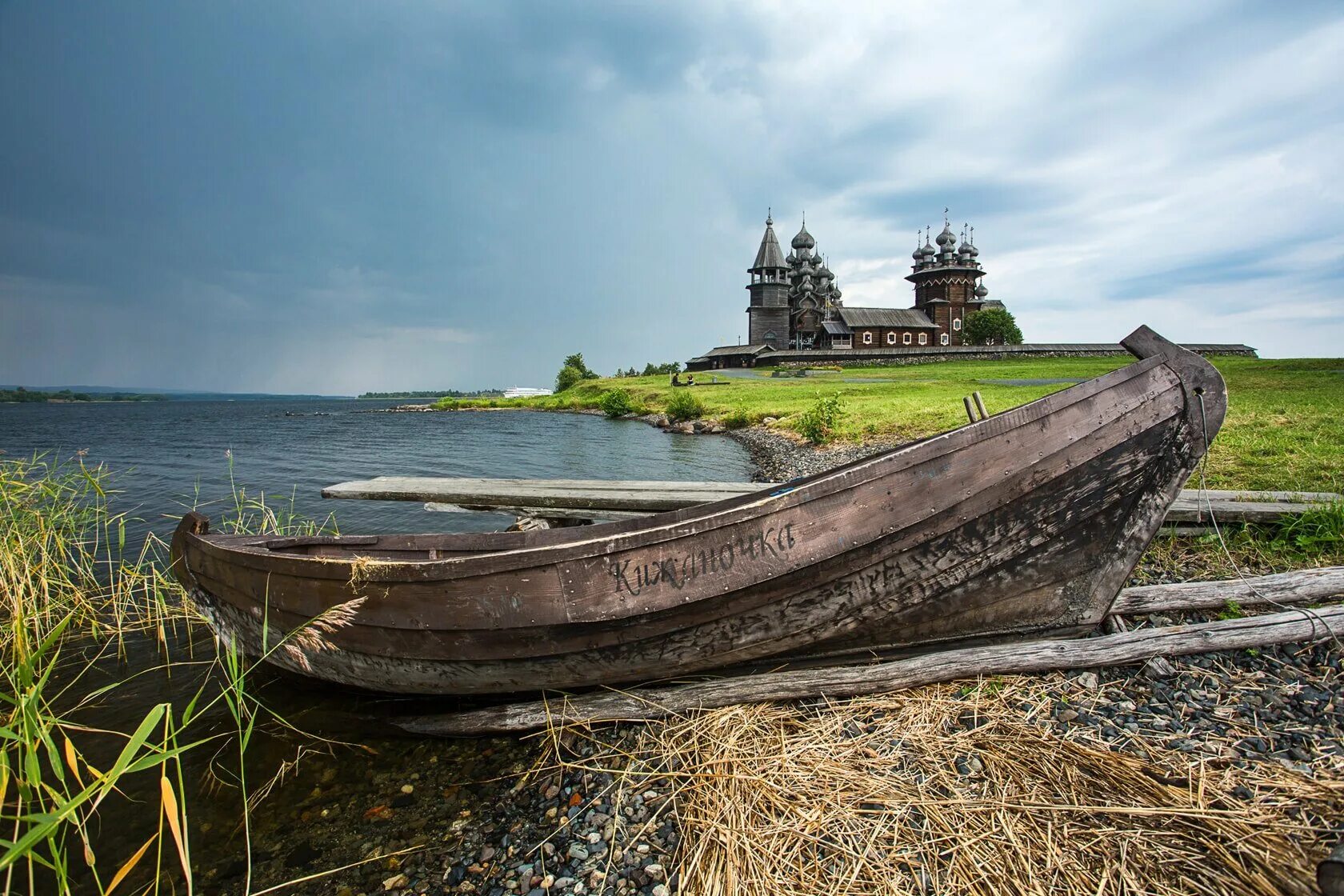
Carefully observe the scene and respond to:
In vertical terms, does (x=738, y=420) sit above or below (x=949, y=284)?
below

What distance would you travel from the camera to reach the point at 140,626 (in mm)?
5836

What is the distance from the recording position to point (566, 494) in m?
6.90

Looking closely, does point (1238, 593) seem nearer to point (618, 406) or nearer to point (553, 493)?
point (553, 493)

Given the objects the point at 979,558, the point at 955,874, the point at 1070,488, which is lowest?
the point at 955,874

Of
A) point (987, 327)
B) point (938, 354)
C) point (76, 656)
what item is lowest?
point (76, 656)

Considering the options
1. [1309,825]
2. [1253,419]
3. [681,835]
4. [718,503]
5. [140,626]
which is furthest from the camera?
[1253,419]

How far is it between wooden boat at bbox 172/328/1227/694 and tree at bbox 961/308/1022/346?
76441 millimetres

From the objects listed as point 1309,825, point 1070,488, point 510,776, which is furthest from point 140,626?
point 1309,825

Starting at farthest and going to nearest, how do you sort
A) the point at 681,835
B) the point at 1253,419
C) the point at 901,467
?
the point at 1253,419, the point at 901,467, the point at 681,835

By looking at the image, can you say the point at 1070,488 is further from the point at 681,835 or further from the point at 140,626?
the point at 140,626

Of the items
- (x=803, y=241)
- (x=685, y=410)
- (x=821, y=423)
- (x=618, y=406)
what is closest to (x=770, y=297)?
(x=803, y=241)

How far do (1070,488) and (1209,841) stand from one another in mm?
1675

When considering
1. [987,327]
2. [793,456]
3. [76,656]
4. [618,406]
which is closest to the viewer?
[76,656]

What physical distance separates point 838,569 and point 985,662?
3.54 feet
